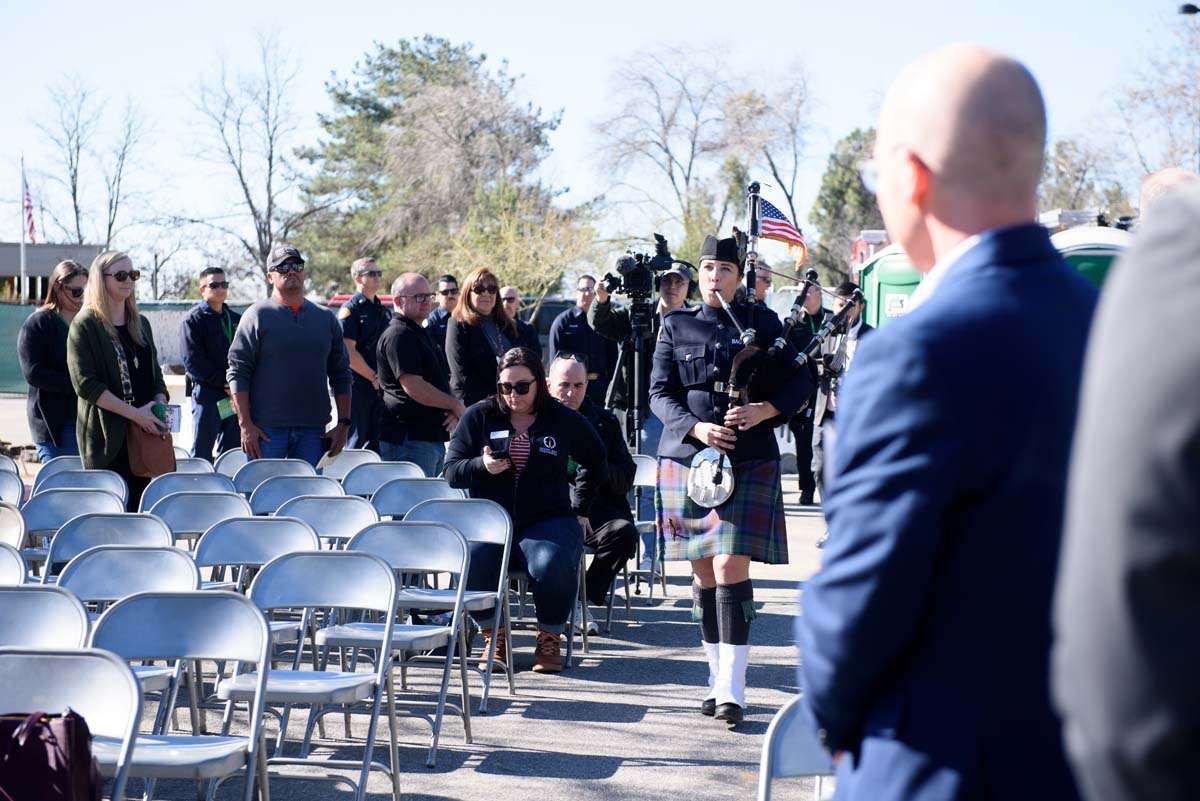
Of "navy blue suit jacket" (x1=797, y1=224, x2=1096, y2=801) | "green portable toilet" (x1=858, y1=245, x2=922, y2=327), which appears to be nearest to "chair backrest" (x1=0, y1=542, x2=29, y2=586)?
"navy blue suit jacket" (x1=797, y1=224, x2=1096, y2=801)

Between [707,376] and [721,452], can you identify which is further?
[707,376]

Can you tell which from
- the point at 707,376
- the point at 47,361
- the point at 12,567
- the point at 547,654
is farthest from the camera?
the point at 47,361

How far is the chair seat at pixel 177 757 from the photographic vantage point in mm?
3596

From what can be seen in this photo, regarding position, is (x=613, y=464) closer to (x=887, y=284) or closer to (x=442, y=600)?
(x=442, y=600)

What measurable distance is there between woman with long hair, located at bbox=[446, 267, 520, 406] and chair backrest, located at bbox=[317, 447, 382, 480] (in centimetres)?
75

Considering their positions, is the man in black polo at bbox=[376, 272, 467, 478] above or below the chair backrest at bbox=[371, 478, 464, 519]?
above

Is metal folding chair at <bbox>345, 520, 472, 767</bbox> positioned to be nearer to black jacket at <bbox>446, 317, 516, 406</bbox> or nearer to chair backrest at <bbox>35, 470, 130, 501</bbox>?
chair backrest at <bbox>35, 470, 130, 501</bbox>

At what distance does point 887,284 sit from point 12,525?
1137 cm

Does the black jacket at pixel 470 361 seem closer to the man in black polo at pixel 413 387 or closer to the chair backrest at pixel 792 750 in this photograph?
the man in black polo at pixel 413 387

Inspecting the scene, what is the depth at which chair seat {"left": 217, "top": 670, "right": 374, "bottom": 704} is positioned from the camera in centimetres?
432

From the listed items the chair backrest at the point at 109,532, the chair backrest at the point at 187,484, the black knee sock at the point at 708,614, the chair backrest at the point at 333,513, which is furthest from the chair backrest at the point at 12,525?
the black knee sock at the point at 708,614

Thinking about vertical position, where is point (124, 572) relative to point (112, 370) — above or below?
below

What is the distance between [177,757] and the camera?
12.2 ft

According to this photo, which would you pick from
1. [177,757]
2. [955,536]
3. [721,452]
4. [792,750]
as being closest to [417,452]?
[721,452]
